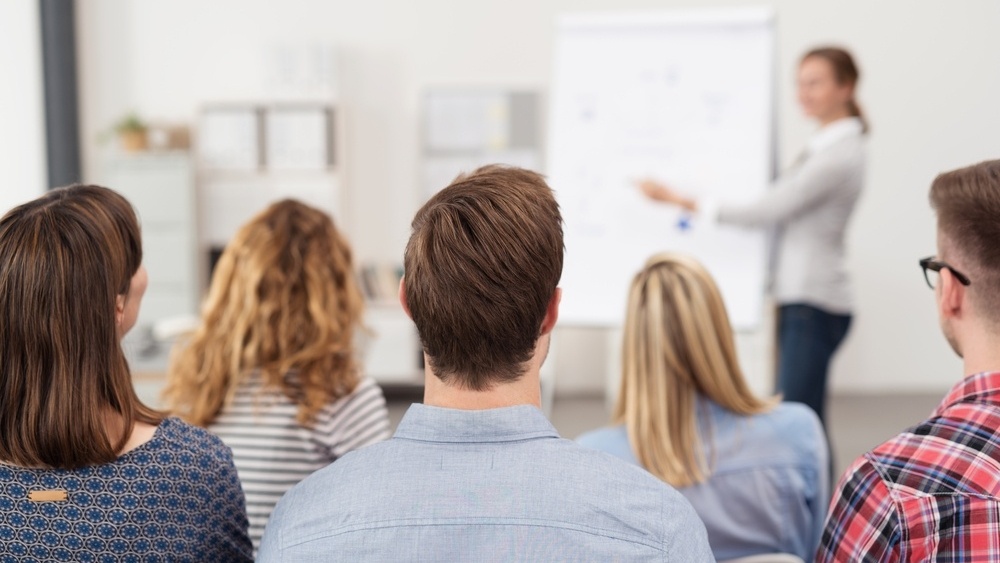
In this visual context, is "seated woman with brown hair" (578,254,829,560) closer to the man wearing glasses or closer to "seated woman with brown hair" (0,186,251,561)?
the man wearing glasses

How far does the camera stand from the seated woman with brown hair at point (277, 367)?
1.63m

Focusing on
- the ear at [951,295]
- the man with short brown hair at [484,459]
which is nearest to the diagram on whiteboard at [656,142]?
the ear at [951,295]

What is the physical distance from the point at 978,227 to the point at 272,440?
3.95 ft

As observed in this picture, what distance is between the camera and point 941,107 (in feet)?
17.4

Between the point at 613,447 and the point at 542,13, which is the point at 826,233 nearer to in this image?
the point at 613,447

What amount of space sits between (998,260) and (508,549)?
796mm

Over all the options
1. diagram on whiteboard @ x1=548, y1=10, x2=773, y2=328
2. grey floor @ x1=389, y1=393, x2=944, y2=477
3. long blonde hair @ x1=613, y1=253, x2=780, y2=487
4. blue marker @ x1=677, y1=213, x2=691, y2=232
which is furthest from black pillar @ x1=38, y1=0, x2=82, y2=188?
long blonde hair @ x1=613, y1=253, x2=780, y2=487

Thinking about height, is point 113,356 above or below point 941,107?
below

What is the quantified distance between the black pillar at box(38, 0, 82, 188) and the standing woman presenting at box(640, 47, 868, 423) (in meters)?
4.05

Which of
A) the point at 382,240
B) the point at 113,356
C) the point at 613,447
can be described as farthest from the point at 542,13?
the point at 113,356

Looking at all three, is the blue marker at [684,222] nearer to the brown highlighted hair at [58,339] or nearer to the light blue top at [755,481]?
the light blue top at [755,481]

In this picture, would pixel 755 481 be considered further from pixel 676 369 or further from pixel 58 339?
pixel 58 339

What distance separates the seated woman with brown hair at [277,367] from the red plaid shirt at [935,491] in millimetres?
874

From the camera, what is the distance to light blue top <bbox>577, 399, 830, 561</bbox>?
1592 millimetres
